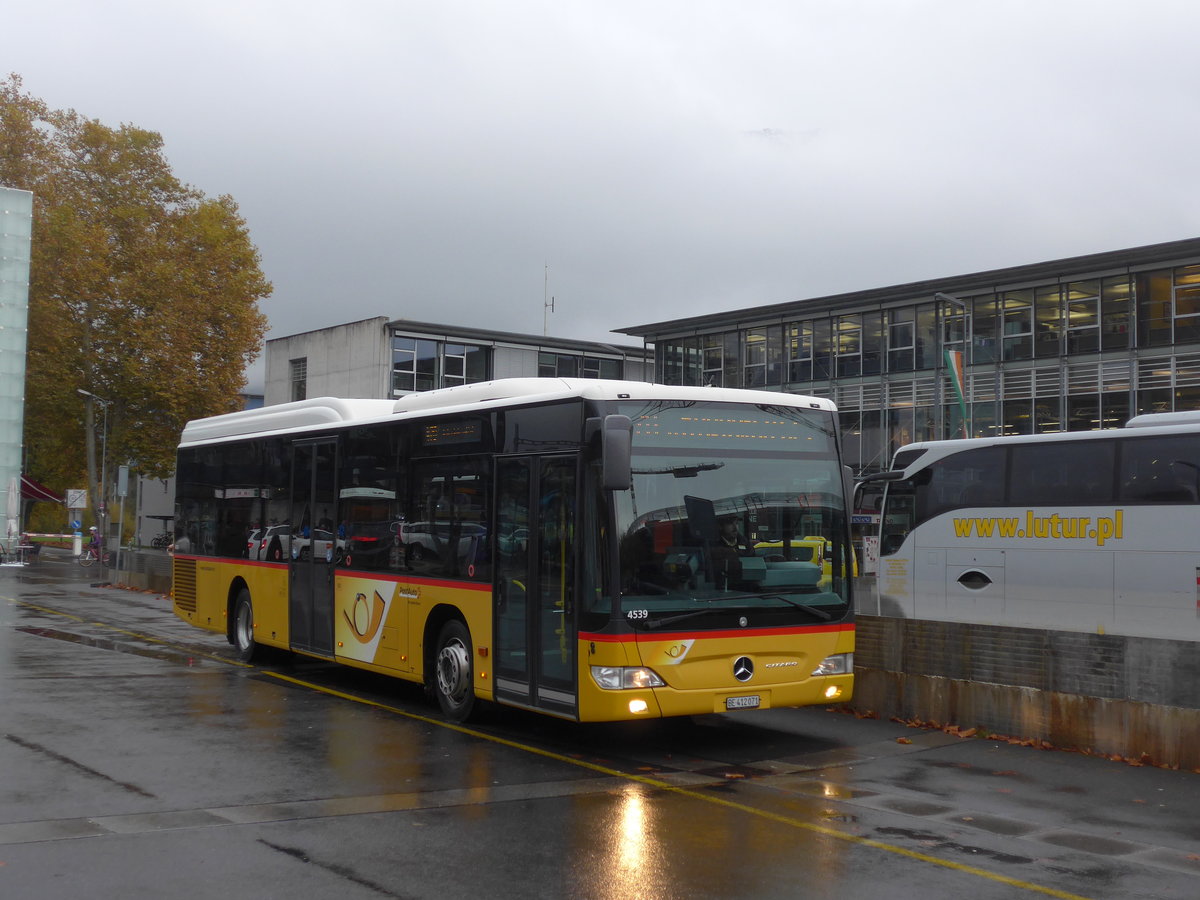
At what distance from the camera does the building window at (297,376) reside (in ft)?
232

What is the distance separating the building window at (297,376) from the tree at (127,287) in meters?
17.1

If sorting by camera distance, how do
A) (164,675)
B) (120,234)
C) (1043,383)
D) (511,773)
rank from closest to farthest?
1. (511,773)
2. (164,675)
3. (1043,383)
4. (120,234)

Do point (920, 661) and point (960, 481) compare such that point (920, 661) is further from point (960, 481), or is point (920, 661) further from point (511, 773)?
point (960, 481)

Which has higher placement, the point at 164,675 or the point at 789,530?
the point at 789,530

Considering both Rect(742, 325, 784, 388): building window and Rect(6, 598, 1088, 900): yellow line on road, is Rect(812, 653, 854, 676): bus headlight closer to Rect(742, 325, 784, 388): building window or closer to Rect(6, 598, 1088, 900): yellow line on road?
Rect(6, 598, 1088, 900): yellow line on road

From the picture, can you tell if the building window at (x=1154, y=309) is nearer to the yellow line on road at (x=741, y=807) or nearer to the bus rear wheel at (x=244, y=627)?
the bus rear wheel at (x=244, y=627)

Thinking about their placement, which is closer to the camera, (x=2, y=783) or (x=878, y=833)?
(x=878, y=833)

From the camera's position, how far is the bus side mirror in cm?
993

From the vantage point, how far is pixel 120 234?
168ft

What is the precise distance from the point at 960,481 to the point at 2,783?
1616cm

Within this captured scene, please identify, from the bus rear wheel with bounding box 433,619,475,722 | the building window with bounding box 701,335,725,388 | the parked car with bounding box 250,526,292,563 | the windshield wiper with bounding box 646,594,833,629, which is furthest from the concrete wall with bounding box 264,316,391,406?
the windshield wiper with bounding box 646,594,833,629

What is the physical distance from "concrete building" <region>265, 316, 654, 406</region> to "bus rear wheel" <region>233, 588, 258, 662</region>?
4396 centimetres

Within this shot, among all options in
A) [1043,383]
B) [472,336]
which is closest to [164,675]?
[1043,383]

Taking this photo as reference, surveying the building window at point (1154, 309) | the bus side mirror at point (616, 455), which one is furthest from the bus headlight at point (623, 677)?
the building window at point (1154, 309)
